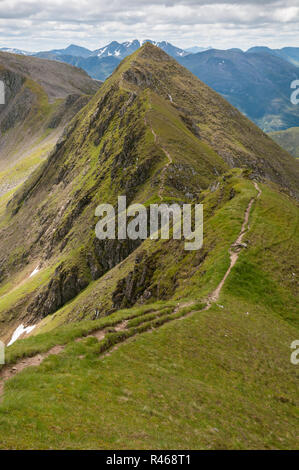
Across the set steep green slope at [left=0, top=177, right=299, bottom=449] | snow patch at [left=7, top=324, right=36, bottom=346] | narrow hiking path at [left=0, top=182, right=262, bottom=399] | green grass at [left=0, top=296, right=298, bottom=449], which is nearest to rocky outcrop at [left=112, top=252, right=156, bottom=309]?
steep green slope at [left=0, top=177, right=299, bottom=449]

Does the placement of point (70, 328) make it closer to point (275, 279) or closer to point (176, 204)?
point (275, 279)

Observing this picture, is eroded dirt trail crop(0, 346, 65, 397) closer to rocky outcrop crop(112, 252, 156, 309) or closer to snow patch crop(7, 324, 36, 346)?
rocky outcrop crop(112, 252, 156, 309)

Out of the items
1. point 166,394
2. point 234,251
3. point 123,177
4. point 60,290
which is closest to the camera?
point 166,394

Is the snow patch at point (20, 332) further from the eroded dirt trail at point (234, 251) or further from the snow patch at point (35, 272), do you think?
the eroded dirt trail at point (234, 251)

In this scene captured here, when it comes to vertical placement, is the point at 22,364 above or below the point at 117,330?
above

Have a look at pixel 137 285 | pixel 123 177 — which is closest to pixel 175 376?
pixel 137 285

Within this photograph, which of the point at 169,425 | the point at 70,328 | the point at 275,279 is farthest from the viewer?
the point at 275,279

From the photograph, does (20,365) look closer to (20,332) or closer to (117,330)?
(117,330)

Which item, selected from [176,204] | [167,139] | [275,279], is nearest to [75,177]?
[167,139]

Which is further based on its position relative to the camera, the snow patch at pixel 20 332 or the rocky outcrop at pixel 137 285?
the snow patch at pixel 20 332

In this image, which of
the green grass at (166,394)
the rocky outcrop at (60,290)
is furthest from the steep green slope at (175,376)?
the rocky outcrop at (60,290)

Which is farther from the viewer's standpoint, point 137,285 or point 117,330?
point 137,285
